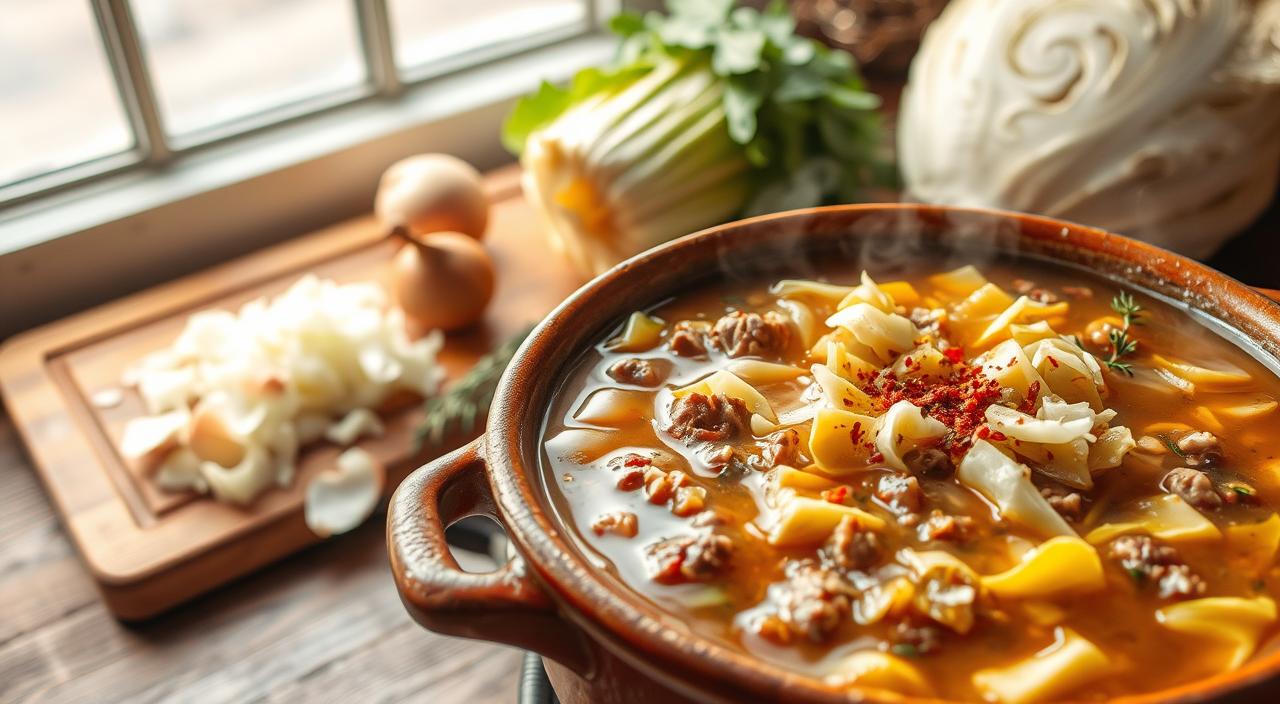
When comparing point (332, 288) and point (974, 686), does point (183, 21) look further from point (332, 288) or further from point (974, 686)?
point (974, 686)

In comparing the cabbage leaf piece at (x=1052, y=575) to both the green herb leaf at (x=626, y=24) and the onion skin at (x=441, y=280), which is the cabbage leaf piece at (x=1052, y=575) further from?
the green herb leaf at (x=626, y=24)

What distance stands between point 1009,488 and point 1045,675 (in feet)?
1.04

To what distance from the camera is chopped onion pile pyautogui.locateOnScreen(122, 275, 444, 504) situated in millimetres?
2777

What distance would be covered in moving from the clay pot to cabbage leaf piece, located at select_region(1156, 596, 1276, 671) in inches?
1.5

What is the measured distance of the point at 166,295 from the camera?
3443mm

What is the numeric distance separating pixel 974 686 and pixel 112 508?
2171mm

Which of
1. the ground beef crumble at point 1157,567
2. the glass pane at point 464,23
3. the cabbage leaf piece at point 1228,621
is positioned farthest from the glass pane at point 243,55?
the cabbage leaf piece at point 1228,621

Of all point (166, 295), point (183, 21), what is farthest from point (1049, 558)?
point (183, 21)

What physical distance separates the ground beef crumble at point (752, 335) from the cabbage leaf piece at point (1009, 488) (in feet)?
1.38

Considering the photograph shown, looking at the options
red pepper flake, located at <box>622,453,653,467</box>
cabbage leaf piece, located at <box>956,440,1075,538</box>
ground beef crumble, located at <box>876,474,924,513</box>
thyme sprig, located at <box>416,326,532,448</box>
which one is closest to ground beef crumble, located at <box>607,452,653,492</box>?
red pepper flake, located at <box>622,453,653,467</box>

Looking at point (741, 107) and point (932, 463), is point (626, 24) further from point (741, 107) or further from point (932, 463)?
point (932, 463)

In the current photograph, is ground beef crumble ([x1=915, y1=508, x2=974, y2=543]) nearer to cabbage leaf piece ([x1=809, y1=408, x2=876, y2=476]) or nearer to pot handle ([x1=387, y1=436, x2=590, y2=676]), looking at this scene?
cabbage leaf piece ([x1=809, y1=408, x2=876, y2=476])

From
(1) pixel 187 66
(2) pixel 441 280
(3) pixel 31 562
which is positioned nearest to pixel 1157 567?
(2) pixel 441 280

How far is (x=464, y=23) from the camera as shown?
4.26 metres
